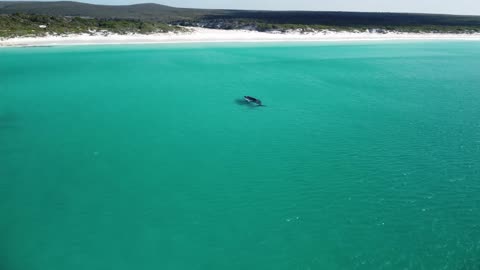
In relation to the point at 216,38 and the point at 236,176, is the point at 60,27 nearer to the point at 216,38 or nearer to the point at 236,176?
the point at 216,38

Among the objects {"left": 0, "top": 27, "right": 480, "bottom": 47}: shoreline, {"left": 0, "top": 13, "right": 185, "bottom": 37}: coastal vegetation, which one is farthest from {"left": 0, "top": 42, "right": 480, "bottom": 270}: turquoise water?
{"left": 0, "top": 13, "right": 185, "bottom": 37}: coastal vegetation

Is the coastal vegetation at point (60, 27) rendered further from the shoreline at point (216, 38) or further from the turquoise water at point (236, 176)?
the turquoise water at point (236, 176)

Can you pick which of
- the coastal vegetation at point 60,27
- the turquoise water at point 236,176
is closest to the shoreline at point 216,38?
the coastal vegetation at point 60,27

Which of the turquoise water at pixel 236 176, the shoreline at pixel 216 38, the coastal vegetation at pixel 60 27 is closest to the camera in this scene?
the turquoise water at pixel 236 176

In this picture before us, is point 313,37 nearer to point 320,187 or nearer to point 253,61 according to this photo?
point 253,61

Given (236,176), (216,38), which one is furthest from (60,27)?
(236,176)

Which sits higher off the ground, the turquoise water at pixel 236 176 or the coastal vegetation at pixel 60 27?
the coastal vegetation at pixel 60 27
